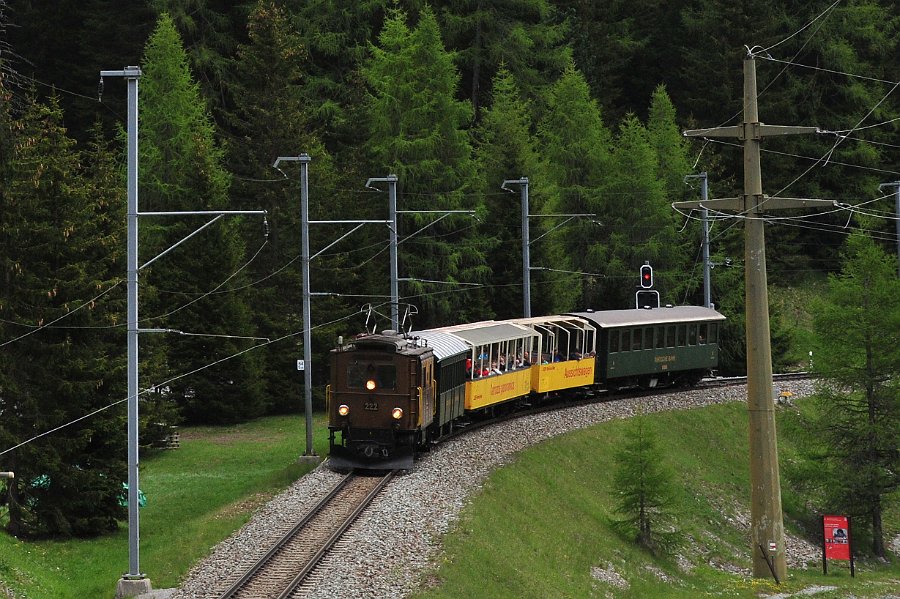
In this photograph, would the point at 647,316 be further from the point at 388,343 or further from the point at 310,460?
the point at 388,343

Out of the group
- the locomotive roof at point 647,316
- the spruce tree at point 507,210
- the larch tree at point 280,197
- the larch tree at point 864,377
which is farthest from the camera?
the spruce tree at point 507,210

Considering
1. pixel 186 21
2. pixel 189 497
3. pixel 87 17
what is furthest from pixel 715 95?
pixel 189 497

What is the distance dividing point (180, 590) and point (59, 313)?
12.1 m

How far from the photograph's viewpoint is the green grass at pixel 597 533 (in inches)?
830

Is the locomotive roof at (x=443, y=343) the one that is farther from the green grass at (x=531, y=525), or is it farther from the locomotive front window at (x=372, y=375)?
the green grass at (x=531, y=525)

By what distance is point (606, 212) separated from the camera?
199 ft

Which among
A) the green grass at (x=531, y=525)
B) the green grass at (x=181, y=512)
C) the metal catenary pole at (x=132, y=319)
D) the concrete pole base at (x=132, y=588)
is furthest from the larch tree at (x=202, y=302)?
the concrete pole base at (x=132, y=588)

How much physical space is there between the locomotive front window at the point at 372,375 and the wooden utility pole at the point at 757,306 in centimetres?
832

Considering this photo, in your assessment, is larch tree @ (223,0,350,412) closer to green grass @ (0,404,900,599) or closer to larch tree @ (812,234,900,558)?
green grass @ (0,404,900,599)

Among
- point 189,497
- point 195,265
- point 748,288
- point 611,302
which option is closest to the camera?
point 748,288

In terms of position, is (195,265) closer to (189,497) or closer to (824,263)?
(189,497)

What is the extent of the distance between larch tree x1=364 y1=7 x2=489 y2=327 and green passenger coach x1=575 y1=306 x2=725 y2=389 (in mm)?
8692

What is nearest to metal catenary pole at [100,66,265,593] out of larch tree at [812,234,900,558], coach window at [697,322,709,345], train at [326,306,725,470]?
train at [326,306,725,470]

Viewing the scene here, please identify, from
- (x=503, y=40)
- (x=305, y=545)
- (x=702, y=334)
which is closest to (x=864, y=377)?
(x=702, y=334)
